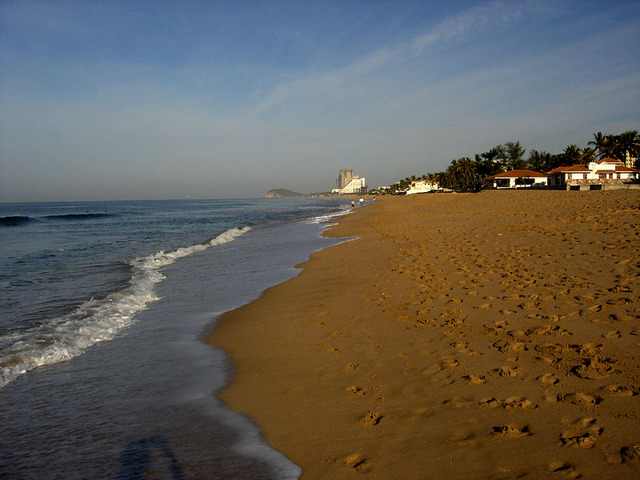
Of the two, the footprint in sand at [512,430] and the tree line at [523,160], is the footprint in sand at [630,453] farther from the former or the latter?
the tree line at [523,160]

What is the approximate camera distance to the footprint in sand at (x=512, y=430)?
3307 millimetres

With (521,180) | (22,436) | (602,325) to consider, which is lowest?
(22,436)

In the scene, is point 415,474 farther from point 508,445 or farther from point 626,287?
point 626,287

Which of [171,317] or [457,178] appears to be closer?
[171,317]

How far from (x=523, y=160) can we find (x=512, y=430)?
319 ft

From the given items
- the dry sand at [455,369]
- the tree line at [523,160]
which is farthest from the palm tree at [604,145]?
the dry sand at [455,369]

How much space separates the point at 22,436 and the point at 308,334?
12.1ft

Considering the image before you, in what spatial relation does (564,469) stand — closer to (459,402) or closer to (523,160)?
(459,402)

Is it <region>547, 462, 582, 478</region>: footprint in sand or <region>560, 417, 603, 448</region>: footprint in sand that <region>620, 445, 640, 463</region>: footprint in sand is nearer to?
<region>560, 417, 603, 448</region>: footprint in sand

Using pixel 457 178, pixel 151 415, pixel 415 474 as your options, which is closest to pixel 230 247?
pixel 151 415

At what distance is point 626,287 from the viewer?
661cm

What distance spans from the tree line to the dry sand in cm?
7184

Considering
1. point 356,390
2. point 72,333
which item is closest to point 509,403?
point 356,390

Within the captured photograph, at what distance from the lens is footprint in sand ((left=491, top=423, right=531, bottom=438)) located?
3.31 metres
